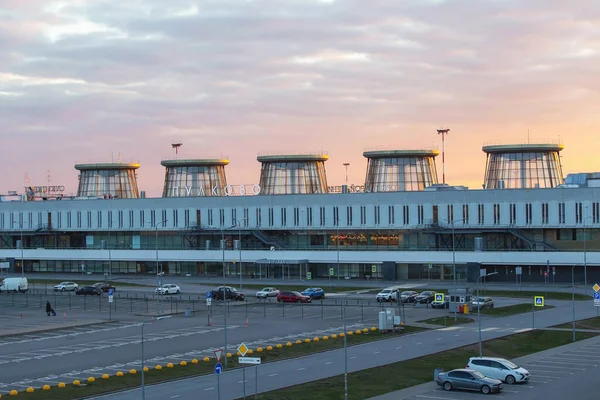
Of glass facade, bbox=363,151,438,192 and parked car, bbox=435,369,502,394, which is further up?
glass facade, bbox=363,151,438,192

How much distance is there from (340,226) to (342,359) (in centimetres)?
8294

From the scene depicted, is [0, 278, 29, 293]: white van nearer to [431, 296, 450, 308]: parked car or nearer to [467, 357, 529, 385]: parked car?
[431, 296, 450, 308]: parked car

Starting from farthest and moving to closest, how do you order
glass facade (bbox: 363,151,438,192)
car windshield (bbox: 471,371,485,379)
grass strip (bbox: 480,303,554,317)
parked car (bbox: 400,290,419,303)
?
glass facade (bbox: 363,151,438,192) < parked car (bbox: 400,290,419,303) < grass strip (bbox: 480,303,554,317) < car windshield (bbox: 471,371,485,379)

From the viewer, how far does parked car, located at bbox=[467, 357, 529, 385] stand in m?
52.4

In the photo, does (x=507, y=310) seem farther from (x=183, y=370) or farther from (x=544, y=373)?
(x=183, y=370)

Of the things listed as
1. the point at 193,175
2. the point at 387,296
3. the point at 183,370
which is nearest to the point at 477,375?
the point at 183,370

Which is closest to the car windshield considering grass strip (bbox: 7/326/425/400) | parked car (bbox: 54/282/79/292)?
grass strip (bbox: 7/326/425/400)

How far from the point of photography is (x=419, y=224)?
138m

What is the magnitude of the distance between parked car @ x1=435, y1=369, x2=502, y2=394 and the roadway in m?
7.25

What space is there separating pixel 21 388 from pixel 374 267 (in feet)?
294

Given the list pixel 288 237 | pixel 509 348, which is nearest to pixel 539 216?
pixel 288 237

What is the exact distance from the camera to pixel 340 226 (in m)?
144

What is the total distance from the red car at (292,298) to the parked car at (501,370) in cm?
4881

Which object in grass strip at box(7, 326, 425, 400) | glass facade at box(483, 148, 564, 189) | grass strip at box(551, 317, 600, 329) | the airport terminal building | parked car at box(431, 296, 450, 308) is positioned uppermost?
glass facade at box(483, 148, 564, 189)
